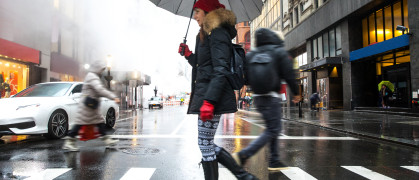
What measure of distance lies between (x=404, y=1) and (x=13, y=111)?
1690 centimetres

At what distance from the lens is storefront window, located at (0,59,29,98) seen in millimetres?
13533

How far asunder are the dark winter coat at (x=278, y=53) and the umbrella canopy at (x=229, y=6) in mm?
403

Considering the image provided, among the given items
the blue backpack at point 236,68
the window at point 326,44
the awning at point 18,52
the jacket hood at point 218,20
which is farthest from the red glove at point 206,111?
the window at point 326,44

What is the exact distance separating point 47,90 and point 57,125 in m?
1.10

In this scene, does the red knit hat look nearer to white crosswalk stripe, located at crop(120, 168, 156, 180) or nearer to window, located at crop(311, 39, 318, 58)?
white crosswalk stripe, located at crop(120, 168, 156, 180)

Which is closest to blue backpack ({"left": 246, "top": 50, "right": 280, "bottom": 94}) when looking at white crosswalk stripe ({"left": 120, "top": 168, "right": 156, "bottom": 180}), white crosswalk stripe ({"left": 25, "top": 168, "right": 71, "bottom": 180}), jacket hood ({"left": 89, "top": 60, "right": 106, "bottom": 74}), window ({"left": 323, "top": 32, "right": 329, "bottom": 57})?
white crosswalk stripe ({"left": 120, "top": 168, "right": 156, "bottom": 180})

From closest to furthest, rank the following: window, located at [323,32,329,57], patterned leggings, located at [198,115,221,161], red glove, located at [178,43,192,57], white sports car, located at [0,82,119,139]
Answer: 1. patterned leggings, located at [198,115,221,161]
2. red glove, located at [178,43,192,57]
3. white sports car, located at [0,82,119,139]
4. window, located at [323,32,329,57]

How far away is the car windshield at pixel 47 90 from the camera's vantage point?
689cm

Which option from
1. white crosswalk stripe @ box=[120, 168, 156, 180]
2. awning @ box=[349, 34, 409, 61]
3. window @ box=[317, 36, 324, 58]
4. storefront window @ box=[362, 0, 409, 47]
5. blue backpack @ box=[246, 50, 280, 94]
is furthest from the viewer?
window @ box=[317, 36, 324, 58]

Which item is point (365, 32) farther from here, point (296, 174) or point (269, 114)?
point (269, 114)

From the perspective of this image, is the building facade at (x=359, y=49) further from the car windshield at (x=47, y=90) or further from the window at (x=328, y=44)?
the car windshield at (x=47, y=90)

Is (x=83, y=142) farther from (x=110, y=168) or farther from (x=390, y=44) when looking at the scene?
(x=390, y=44)

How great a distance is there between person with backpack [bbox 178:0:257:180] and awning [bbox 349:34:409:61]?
14.3m

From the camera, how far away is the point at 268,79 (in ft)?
9.90
